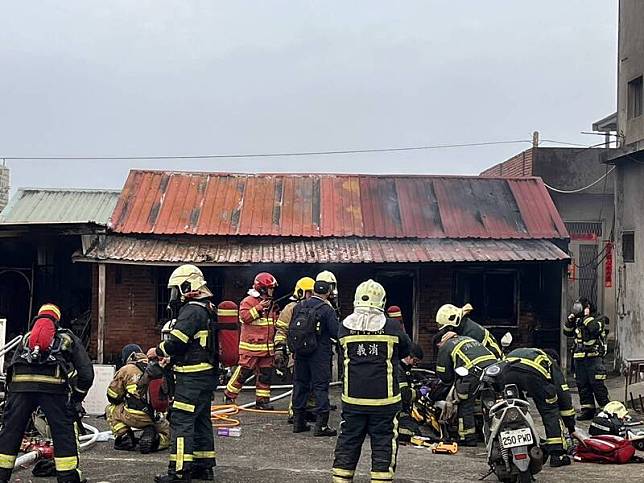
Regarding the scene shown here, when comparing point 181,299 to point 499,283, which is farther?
point 499,283

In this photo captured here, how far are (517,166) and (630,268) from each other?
7183 millimetres

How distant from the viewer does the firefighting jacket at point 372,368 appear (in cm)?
677

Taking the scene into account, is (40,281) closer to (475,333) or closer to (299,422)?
(299,422)

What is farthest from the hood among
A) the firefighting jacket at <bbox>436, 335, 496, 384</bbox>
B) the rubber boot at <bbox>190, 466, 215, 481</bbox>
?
the firefighting jacket at <bbox>436, 335, 496, 384</bbox>

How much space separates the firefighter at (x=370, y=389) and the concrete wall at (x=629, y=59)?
10.7m

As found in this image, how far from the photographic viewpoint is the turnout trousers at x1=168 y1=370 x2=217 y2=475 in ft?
24.3

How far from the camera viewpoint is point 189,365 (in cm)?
759

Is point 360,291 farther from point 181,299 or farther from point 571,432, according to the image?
point 571,432

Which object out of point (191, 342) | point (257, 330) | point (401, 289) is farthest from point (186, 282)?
point (401, 289)

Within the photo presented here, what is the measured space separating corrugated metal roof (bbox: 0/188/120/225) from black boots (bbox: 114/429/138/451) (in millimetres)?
14032

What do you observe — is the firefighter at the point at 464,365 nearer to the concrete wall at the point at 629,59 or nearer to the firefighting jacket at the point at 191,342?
the firefighting jacket at the point at 191,342

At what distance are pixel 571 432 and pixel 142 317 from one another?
34.6ft

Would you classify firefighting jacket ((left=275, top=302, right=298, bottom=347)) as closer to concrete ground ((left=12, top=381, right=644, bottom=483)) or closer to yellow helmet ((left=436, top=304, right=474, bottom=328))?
concrete ground ((left=12, top=381, right=644, bottom=483))

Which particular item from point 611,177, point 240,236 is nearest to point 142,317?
point 240,236
